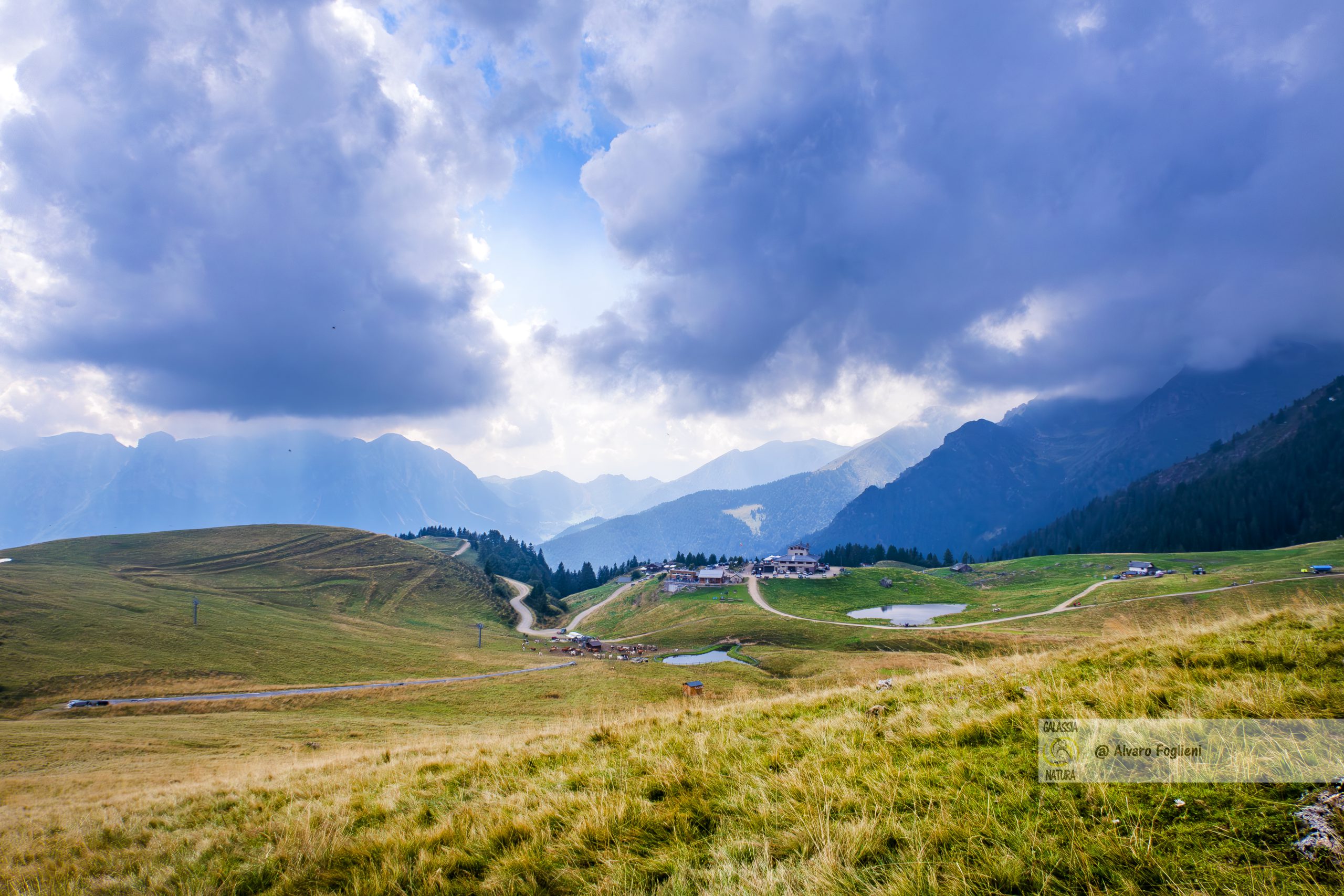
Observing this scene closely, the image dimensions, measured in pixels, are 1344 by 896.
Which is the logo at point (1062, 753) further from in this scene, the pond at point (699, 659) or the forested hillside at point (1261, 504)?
the forested hillside at point (1261, 504)

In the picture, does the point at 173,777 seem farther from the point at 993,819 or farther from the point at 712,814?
the point at 993,819

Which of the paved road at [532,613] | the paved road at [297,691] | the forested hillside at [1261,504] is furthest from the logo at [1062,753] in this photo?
the forested hillside at [1261,504]

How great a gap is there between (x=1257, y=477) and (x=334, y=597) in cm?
28352

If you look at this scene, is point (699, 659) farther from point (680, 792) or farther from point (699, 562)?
point (699, 562)

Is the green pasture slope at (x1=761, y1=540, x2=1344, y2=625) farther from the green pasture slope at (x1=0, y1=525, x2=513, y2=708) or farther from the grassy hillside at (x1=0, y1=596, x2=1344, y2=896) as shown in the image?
the grassy hillside at (x1=0, y1=596, x2=1344, y2=896)

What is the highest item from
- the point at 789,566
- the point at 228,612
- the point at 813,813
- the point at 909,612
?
the point at 813,813

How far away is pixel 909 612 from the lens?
3942 inches

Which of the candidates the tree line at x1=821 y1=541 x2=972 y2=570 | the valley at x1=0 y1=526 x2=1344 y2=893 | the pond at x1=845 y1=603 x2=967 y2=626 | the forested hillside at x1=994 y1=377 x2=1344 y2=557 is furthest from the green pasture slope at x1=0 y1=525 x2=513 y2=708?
the forested hillside at x1=994 y1=377 x2=1344 y2=557

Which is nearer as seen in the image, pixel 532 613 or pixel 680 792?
pixel 680 792

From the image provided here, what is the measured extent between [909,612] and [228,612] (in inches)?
4676

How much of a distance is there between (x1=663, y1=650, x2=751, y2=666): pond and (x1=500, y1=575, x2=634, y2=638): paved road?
134 ft

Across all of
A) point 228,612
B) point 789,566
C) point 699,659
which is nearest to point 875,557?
point 789,566

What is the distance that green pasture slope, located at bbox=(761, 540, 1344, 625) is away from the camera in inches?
3354

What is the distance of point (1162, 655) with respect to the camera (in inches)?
328
